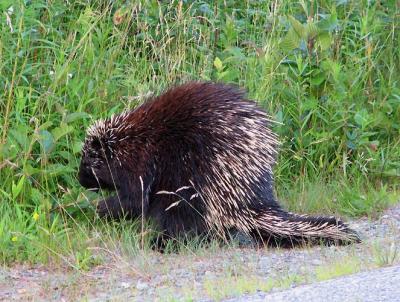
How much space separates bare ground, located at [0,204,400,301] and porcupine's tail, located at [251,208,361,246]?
7 cm

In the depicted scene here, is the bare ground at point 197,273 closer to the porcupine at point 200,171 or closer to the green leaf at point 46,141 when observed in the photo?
the porcupine at point 200,171

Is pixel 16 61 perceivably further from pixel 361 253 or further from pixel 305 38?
pixel 361 253

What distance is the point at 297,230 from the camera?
639cm

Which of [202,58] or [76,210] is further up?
[202,58]

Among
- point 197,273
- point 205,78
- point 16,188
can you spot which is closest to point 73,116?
point 16,188

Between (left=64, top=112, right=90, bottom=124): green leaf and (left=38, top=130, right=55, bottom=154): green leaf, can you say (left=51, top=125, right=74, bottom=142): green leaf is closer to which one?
(left=38, top=130, right=55, bottom=154): green leaf

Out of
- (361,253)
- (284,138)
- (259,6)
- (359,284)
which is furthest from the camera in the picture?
(259,6)

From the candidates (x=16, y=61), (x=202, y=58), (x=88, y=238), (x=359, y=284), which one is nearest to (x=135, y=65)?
(x=202, y=58)

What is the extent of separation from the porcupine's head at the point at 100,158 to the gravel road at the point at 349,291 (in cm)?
217

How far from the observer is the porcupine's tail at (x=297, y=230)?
6332mm

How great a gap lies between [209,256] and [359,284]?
1.89 meters

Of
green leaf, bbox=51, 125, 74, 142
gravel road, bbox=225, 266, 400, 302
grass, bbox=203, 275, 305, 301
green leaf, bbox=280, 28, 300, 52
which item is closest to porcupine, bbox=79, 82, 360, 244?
green leaf, bbox=51, 125, 74, 142

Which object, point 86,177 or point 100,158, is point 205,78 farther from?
point 86,177

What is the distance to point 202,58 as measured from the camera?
7.84 meters
